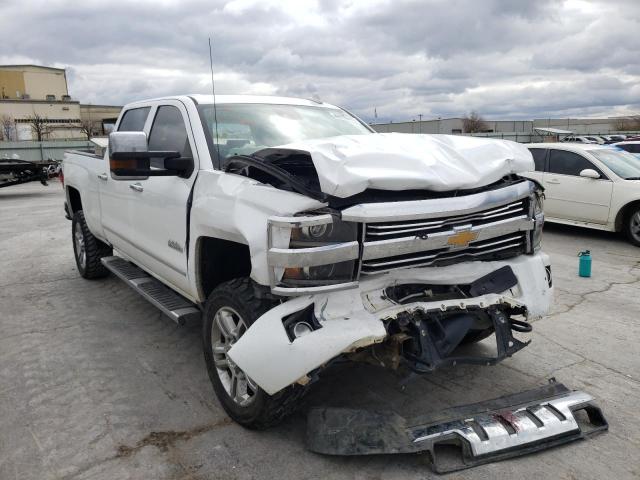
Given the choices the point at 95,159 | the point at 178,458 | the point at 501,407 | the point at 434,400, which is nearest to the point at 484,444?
the point at 501,407

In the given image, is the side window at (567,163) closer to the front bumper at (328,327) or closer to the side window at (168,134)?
the front bumper at (328,327)

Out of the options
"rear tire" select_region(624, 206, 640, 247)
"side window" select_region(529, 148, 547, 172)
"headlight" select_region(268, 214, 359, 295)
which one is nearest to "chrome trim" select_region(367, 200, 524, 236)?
"headlight" select_region(268, 214, 359, 295)

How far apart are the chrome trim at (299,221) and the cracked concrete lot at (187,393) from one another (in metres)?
1.28

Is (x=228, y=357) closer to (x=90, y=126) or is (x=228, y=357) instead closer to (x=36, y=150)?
(x=36, y=150)

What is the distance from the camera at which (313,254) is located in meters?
2.71

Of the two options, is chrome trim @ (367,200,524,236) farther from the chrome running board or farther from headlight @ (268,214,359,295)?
the chrome running board

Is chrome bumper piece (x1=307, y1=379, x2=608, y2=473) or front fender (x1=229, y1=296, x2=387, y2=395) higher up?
front fender (x1=229, y1=296, x2=387, y2=395)

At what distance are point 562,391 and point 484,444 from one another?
0.85 metres

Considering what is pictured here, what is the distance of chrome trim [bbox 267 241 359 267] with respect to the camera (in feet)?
8.86

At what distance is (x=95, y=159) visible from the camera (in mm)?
5910

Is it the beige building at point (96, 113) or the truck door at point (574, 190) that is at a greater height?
the beige building at point (96, 113)

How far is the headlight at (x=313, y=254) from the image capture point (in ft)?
8.88

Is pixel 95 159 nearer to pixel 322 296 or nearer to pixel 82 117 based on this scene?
pixel 322 296

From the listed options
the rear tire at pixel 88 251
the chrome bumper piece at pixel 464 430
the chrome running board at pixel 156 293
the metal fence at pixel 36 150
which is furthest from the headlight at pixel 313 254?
the metal fence at pixel 36 150
